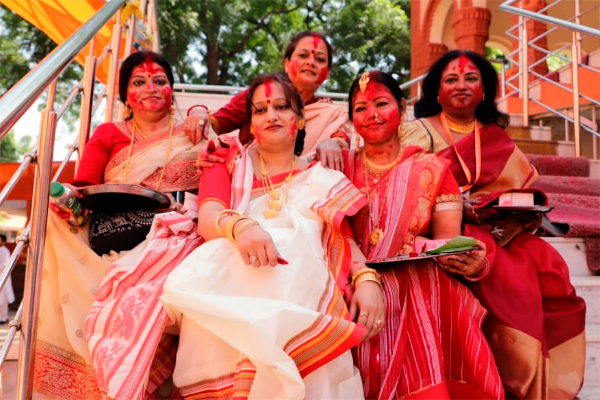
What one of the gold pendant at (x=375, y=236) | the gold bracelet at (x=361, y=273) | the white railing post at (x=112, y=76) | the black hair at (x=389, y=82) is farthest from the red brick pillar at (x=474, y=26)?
the gold bracelet at (x=361, y=273)

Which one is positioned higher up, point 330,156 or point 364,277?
point 330,156

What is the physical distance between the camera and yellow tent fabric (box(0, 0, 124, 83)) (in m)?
5.57

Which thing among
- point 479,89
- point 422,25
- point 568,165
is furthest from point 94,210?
point 422,25

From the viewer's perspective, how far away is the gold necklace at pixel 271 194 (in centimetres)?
208

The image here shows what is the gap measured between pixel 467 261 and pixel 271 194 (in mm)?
707

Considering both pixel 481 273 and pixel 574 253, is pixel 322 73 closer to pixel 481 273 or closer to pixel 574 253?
pixel 481 273

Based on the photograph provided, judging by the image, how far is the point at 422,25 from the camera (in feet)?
36.7

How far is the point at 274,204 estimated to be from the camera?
2.11 meters

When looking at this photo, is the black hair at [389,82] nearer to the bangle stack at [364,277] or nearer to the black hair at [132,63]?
the bangle stack at [364,277]

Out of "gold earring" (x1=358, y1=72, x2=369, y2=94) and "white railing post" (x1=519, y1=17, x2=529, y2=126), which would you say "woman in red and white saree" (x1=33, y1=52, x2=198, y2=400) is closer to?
"gold earring" (x1=358, y1=72, x2=369, y2=94)

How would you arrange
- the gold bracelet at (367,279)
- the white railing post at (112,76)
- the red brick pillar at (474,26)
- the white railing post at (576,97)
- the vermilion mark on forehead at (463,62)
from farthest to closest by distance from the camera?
the red brick pillar at (474,26) < the white railing post at (576,97) < the white railing post at (112,76) < the vermilion mark on forehead at (463,62) < the gold bracelet at (367,279)

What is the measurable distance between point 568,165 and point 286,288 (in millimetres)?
3404

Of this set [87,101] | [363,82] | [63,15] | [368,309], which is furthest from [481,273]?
[63,15]

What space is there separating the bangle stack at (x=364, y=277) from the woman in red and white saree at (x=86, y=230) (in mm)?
557
